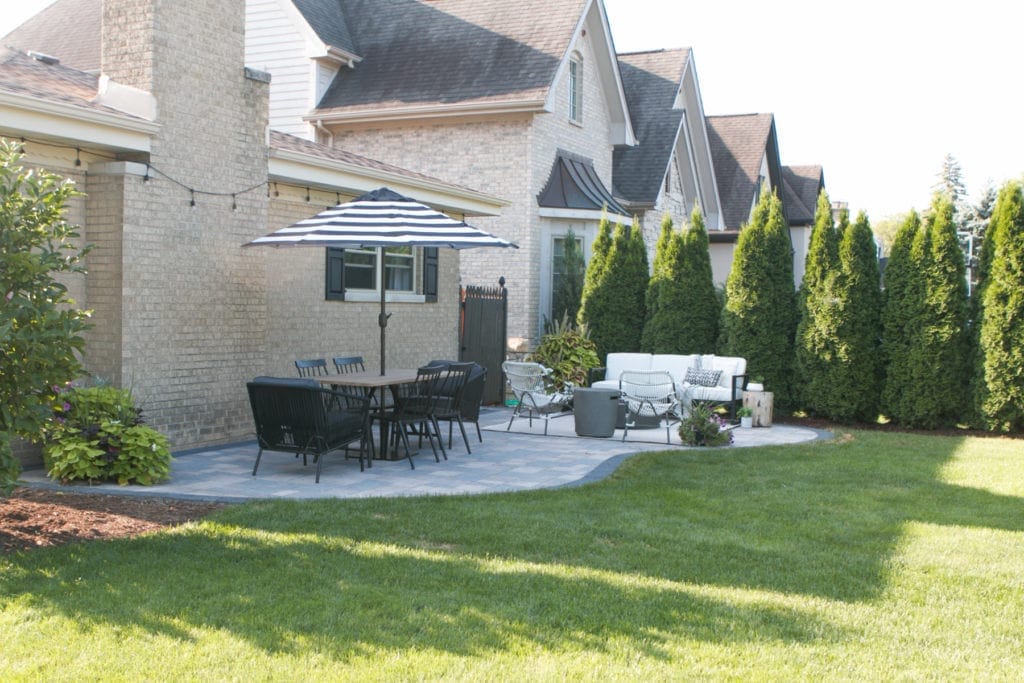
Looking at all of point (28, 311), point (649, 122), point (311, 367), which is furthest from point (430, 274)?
point (649, 122)

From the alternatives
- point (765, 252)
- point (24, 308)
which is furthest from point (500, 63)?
point (24, 308)

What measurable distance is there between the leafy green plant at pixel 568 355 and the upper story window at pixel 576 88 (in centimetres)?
521

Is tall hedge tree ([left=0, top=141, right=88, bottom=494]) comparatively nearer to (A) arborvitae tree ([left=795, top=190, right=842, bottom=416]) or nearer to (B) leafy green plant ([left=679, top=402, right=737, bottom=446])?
(B) leafy green plant ([left=679, top=402, right=737, bottom=446])

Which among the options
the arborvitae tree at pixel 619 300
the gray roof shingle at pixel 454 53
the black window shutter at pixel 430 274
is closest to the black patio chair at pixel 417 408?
the black window shutter at pixel 430 274

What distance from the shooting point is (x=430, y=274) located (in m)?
14.9

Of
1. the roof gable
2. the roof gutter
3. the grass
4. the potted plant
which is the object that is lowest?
the grass

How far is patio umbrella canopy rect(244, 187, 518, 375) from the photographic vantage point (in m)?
9.53

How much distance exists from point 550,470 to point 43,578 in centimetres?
517

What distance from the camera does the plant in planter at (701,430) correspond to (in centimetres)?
1184

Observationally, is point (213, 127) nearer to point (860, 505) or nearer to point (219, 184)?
point (219, 184)

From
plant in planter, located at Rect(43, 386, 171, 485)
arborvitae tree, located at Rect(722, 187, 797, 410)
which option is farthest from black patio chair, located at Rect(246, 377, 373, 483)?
arborvitae tree, located at Rect(722, 187, 797, 410)

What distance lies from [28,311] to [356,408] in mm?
4611

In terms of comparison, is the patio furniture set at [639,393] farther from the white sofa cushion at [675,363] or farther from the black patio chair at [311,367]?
the black patio chair at [311,367]

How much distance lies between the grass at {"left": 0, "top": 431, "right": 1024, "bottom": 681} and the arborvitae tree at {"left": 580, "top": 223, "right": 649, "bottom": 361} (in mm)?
8595
